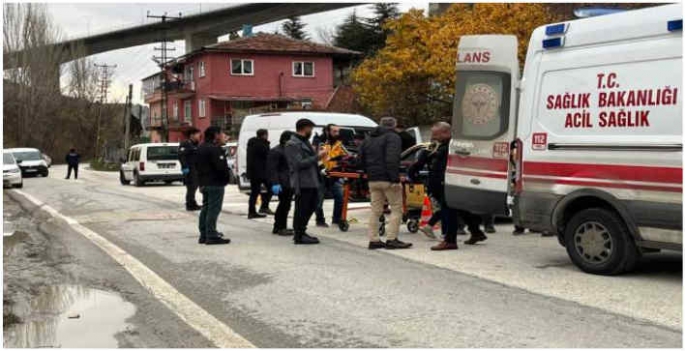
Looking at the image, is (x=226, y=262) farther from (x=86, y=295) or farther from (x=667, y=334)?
(x=667, y=334)

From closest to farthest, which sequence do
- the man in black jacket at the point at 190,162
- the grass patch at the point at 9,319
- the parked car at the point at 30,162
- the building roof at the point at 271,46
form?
1. the grass patch at the point at 9,319
2. the man in black jacket at the point at 190,162
3. the parked car at the point at 30,162
4. the building roof at the point at 271,46

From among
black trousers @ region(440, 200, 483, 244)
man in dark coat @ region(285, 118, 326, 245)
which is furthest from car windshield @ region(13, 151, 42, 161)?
black trousers @ region(440, 200, 483, 244)

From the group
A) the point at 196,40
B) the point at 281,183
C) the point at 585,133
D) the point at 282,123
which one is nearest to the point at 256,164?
the point at 281,183

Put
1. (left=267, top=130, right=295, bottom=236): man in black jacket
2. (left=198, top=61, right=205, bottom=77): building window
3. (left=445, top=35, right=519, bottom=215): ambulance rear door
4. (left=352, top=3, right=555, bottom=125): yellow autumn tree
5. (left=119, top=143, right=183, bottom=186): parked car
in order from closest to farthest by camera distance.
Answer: (left=445, top=35, right=519, bottom=215): ambulance rear door → (left=267, top=130, right=295, bottom=236): man in black jacket → (left=119, top=143, right=183, bottom=186): parked car → (left=352, top=3, right=555, bottom=125): yellow autumn tree → (left=198, top=61, right=205, bottom=77): building window

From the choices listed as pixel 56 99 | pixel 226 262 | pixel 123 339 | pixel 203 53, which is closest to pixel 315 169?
pixel 226 262

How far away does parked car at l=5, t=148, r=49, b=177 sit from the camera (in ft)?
126

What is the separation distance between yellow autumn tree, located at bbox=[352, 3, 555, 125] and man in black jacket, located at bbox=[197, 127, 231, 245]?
2114 centimetres

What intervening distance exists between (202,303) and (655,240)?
411cm

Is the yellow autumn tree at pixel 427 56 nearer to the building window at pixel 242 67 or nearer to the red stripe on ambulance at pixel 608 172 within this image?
the red stripe on ambulance at pixel 608 172

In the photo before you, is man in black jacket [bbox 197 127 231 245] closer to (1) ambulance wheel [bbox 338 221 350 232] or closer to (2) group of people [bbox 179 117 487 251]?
(2) group of people [bbox 179 117 487 251]

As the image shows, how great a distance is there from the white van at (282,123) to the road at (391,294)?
780 centimetres

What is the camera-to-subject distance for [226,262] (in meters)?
9.12

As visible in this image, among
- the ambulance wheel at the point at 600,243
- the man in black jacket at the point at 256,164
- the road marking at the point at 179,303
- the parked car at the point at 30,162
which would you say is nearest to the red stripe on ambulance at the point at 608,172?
the ambulance wheel at the point at 600,243

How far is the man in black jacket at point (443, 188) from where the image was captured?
33.2 ft
